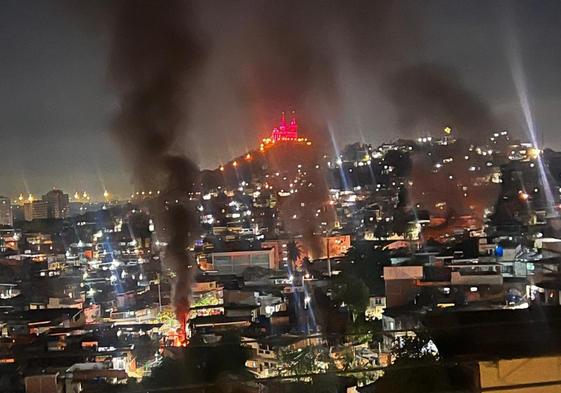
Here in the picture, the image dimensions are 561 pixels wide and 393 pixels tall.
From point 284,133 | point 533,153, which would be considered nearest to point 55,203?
point 284,133

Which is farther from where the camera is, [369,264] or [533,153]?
[533,153]

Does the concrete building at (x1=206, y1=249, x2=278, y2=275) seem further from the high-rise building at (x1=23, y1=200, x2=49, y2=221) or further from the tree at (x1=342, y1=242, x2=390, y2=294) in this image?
the high-rise building at (x1=23, y1=200, x2=49, y2=221)

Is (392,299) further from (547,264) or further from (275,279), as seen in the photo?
Answer: (275,279)

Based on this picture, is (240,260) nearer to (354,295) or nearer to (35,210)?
(354,295)

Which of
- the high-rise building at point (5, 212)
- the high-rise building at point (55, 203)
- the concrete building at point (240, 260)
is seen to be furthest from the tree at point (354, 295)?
the high-rise building at point (55, 203)

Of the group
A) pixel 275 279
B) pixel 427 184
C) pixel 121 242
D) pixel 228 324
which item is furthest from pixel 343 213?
pixel 228 324

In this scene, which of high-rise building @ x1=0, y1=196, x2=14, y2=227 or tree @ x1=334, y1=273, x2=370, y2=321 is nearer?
tree @ x1=334, y1=273, x2=370, y2=321

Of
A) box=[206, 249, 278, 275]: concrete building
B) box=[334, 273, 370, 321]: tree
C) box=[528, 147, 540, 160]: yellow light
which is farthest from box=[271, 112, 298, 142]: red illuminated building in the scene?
box=[334, 273, 370, 321]: tree
